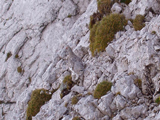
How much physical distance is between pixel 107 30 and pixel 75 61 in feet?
11.6

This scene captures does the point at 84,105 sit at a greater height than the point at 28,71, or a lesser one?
lesser

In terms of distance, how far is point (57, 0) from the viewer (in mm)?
26359

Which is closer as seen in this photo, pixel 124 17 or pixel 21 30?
pixel 124 17

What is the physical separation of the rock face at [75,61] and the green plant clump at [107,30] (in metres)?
0.47

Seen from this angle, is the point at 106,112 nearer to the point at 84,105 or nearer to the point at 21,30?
the point at 84,105

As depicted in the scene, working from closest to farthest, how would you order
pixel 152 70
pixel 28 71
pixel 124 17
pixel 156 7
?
pixel 152 70, pixel 156 7, pixel 124 17, pixel 28 71

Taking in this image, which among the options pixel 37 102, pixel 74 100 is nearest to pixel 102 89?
pixel 74 100

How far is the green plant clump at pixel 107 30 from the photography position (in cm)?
1509

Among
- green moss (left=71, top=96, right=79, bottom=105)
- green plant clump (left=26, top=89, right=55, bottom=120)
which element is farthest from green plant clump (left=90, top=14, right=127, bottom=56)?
green plant clump (left=26, top=89, right=55, bottom=120)

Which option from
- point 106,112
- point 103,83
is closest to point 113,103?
point 106,112

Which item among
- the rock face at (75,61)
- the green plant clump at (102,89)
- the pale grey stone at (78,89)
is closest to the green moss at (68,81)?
the rock face at (75,61)

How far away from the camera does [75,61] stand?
15.5 meters

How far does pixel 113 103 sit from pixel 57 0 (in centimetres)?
1950

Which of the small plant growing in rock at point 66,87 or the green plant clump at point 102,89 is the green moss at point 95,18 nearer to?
the small plant growing in rock at point 66,87
